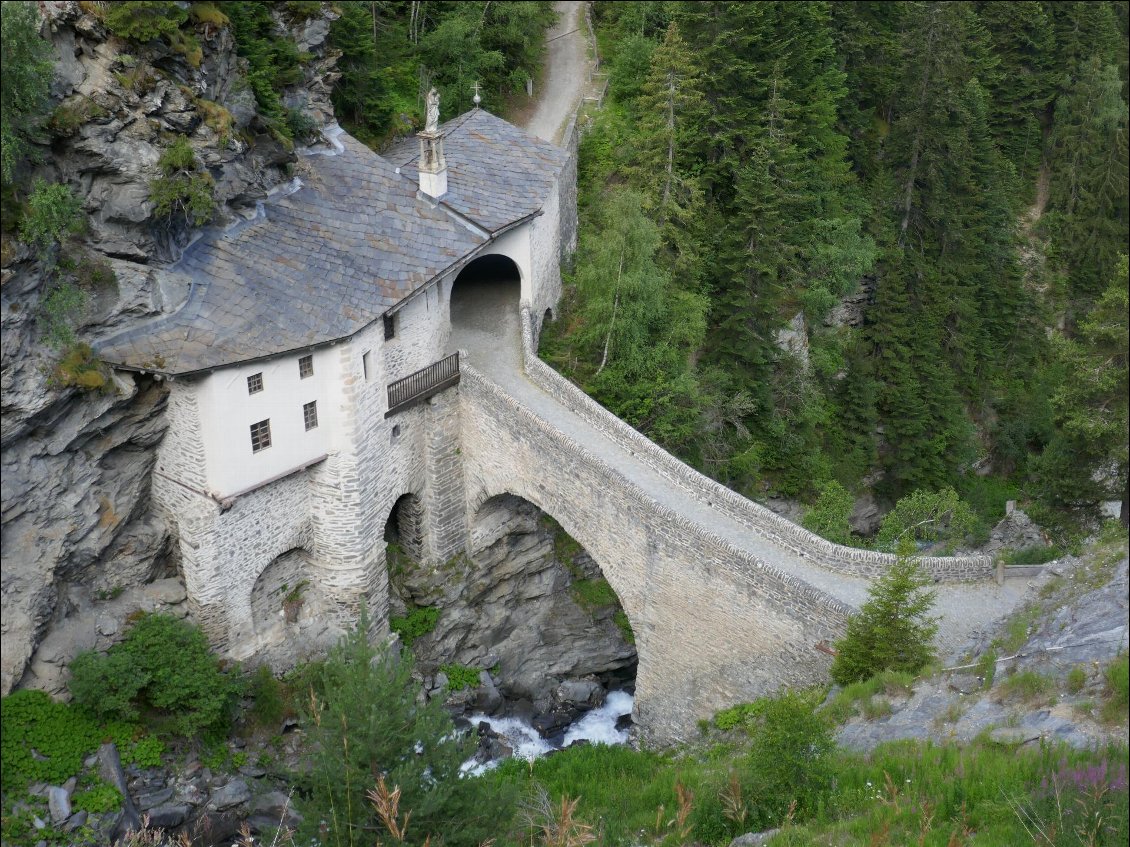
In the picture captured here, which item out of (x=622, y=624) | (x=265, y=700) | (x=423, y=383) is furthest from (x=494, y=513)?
(x=265, y=700)

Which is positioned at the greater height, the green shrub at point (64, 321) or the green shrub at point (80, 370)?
the green shrub at point (64, 321)

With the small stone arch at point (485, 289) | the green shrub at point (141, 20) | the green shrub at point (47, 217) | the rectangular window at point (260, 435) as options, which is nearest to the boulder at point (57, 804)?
the rectangular window at point (260, 435)

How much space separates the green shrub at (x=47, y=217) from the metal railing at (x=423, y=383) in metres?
9.78

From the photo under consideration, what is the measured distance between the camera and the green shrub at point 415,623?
33.8m

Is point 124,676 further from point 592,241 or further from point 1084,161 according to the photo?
point 1084,161

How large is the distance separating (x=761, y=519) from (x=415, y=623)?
1260 centimetres

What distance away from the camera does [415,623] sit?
34250 mm

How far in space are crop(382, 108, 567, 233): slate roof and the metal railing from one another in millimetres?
4337

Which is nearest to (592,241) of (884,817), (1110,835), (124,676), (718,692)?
(718,692)

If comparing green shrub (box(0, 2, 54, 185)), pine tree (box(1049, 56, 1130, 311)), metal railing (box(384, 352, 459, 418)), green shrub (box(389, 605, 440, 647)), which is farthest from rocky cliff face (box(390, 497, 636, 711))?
pine tree (box(1049, 56, 1130, 311))

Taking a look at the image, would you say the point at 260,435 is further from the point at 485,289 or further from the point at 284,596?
the point at 485,289

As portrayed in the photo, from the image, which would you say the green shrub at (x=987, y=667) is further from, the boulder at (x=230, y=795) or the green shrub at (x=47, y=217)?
the green shrub at (x=47, y=217)

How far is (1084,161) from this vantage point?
5991 cm

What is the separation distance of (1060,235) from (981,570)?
134 feet
